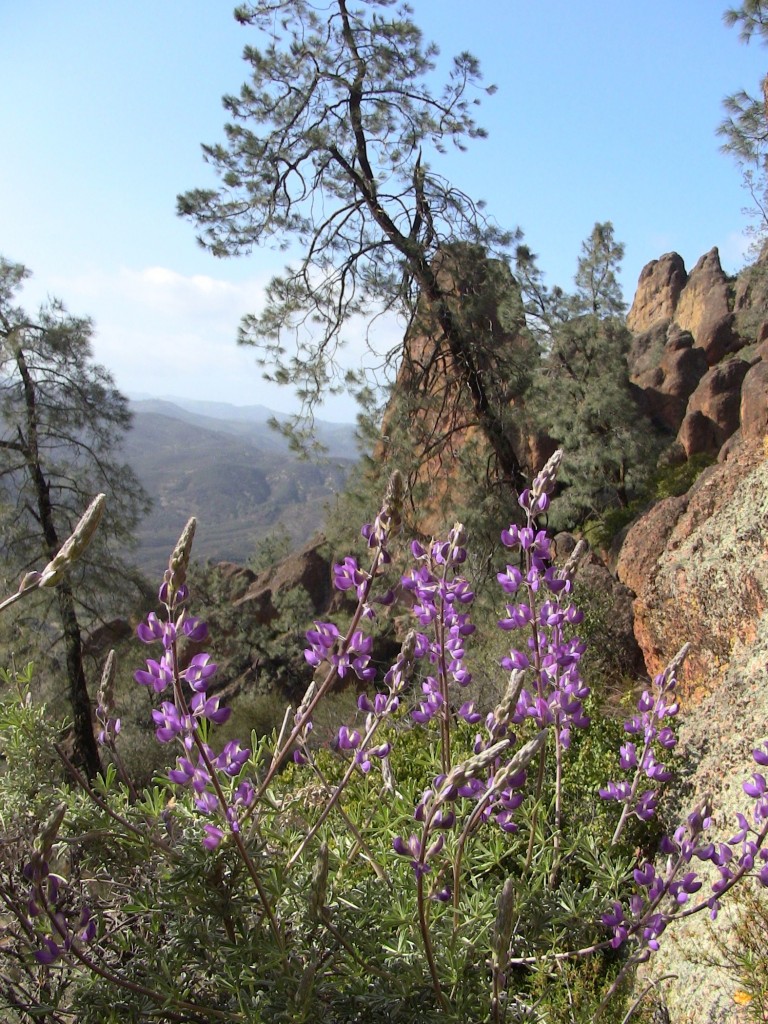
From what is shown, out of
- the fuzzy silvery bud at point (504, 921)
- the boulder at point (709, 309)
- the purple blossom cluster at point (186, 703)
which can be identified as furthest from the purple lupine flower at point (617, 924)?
the boulder at point (709, 309)

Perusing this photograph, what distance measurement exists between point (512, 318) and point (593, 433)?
188 inches

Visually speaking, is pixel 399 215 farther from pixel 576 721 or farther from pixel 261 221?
pixel 576 721

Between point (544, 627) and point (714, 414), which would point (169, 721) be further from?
point (714, 414)

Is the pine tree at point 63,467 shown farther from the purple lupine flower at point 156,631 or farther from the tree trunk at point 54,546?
the purple lupine flower at point 156,631

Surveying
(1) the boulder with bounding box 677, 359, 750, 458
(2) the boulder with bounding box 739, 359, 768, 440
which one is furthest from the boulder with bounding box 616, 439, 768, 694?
(1) the boulder with bounding box 677, 359, 750, 458

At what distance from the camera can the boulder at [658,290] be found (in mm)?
35312

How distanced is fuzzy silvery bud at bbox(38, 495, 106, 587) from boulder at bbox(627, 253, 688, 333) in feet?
120

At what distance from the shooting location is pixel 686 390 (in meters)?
20.5

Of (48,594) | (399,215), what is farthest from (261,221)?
(48,594)

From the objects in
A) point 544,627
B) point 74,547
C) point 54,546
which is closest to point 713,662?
point 544,627

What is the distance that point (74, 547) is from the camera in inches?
52.1

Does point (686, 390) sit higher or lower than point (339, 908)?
higher

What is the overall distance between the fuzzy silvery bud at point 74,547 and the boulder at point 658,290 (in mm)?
36481

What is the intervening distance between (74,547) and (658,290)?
40.5 m
